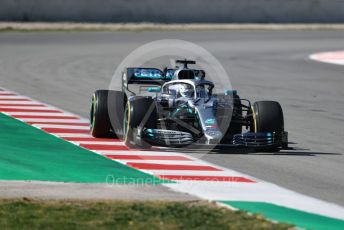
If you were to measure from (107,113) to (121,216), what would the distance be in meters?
6.51

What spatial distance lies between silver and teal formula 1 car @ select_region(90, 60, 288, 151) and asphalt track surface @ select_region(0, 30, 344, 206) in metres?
0.29

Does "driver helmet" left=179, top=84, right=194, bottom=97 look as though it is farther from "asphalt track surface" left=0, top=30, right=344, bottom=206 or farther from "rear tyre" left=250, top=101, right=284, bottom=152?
"asphalt track surface" left=0, top=30, right=344, bottom=206

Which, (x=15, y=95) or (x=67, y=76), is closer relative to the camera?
(x=15, y=95)

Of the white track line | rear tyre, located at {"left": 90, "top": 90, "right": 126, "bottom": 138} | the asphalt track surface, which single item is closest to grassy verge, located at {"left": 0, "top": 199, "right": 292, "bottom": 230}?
the asphalt track surface

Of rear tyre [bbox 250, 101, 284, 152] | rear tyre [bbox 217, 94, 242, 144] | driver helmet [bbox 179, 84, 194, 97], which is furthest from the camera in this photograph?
driver helmet [bbox 179, 84, 194, 97]

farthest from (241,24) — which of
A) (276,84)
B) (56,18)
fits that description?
(276,84)

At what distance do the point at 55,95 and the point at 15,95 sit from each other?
0.93 meters

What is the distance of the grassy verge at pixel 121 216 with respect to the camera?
30.0 feet

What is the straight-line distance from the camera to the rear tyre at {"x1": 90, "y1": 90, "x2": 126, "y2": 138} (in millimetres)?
15828

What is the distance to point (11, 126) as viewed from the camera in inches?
675

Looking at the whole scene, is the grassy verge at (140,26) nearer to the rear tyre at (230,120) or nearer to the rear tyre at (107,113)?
the rear tyre at (107,113)

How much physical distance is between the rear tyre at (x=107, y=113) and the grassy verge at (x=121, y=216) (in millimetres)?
5608

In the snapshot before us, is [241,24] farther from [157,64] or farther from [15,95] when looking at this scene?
[15,95]

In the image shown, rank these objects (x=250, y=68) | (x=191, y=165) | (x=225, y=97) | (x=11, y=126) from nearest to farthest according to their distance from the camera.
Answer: (x=191, y=165), (x=225, y=97), (x=11, y=126), (x=250, y=68)
